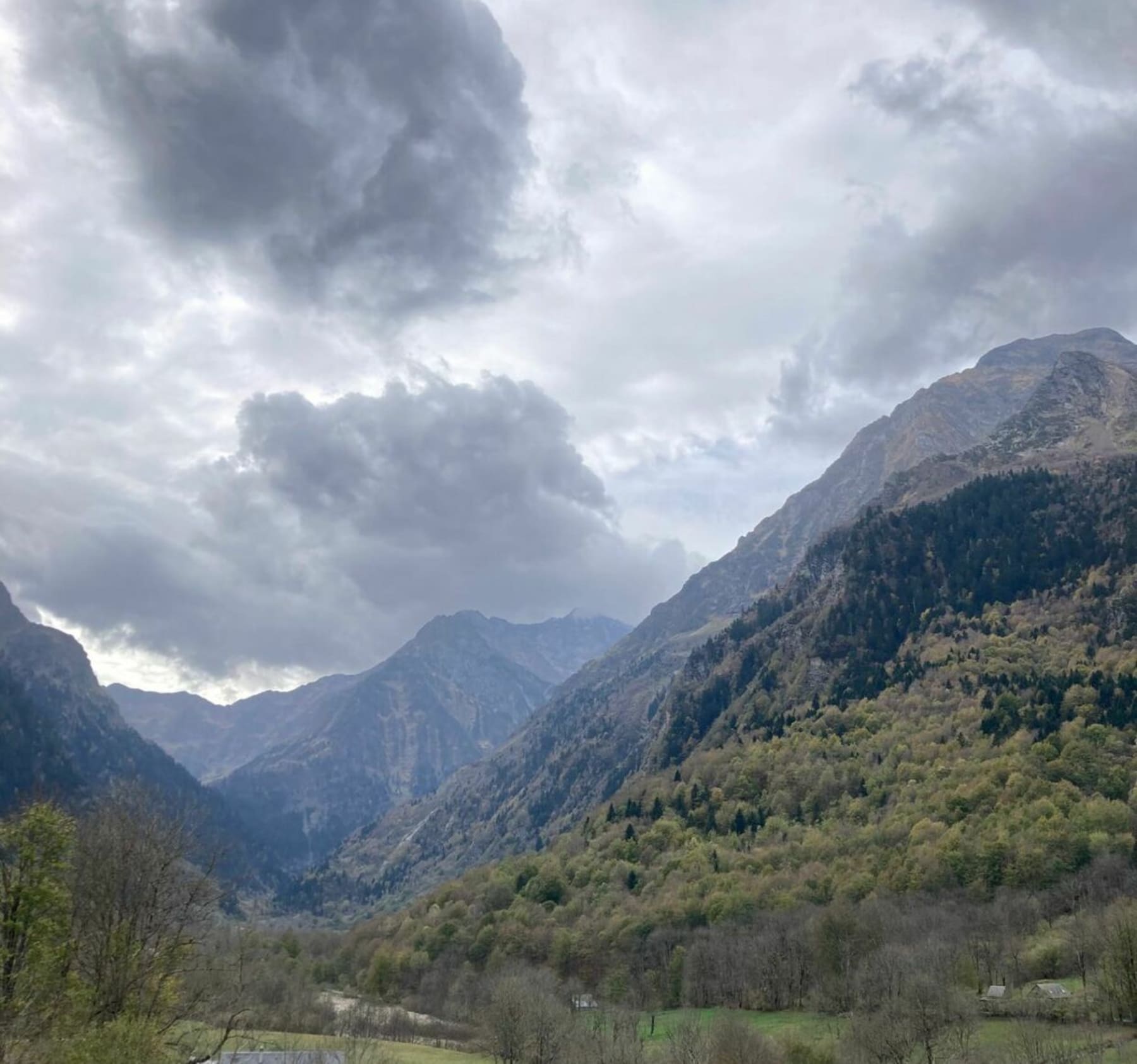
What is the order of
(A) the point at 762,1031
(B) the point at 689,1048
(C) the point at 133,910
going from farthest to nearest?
(A) the point at 762,1031
(B) the point at 689,1048
(C) the point at 133,910

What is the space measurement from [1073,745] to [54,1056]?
8046 inches

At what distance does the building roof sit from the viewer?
257ft

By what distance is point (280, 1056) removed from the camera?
86188 millimetres

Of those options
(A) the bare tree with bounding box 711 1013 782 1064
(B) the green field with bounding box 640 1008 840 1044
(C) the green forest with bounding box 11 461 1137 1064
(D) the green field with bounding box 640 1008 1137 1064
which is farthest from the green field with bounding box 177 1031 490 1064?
(A) the bare tree with bounding box 711 1013 782 1064

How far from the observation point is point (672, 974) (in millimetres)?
148875

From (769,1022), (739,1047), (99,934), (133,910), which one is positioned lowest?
(769,1022)

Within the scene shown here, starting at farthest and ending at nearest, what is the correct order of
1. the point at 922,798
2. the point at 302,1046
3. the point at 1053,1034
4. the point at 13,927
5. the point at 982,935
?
the point at 922,798 < the point at 982,935 < the point at 302,1046 < the point at 1053,1034 < the point at 13,927

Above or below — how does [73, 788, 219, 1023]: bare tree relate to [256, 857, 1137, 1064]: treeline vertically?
above

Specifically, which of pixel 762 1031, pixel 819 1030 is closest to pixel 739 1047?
pixel 762 1031

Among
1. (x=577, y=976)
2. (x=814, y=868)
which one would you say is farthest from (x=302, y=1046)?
(x=814, y=868)

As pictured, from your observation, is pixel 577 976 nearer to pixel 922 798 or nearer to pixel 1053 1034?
pixel 922 798

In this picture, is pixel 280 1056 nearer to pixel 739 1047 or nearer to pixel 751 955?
pixel 739 1047

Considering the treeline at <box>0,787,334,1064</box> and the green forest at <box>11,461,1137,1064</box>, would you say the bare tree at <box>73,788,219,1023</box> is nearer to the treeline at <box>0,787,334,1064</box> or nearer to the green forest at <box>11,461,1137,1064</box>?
the treeline at <box>0,787,334,1064</box>

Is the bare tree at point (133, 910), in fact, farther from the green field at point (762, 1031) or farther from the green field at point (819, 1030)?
the green field at point (819, 1030)
